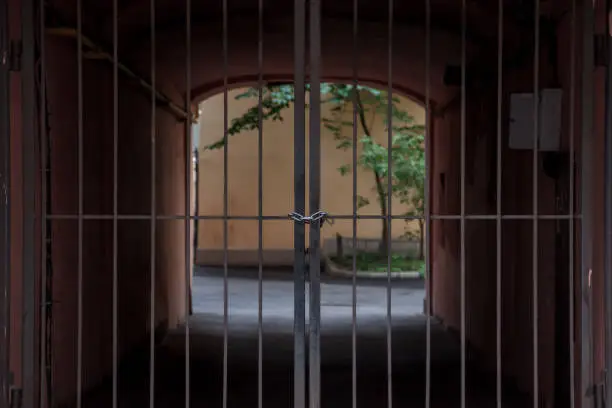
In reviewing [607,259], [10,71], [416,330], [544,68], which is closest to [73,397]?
[10,71]

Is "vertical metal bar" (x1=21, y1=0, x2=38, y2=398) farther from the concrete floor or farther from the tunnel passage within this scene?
the concrete floor

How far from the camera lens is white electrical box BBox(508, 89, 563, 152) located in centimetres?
397

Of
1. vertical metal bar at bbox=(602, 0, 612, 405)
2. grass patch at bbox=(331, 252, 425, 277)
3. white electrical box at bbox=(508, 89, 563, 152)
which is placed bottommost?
grass patch at bbox=(331, 252, 425, 277)

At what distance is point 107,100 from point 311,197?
238 cm

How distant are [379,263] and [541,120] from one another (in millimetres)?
12017

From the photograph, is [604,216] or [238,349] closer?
[604,216]

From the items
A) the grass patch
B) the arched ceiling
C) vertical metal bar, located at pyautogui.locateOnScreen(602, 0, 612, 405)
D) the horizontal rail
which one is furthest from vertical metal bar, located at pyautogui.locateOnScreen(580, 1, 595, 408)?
the grass patch

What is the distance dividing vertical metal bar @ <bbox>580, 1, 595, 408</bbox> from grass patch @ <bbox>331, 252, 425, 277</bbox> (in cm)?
1136

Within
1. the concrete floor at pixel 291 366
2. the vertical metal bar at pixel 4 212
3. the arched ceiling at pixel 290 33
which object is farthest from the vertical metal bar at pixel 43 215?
the concrete floor at pixel 291 366

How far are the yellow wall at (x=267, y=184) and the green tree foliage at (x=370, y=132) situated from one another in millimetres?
611

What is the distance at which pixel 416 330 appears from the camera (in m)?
8.06

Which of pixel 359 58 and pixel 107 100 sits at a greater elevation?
pixel 359 58

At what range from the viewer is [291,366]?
20.0 ft

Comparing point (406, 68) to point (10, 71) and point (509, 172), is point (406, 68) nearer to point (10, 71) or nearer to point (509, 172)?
point (509, 172)
